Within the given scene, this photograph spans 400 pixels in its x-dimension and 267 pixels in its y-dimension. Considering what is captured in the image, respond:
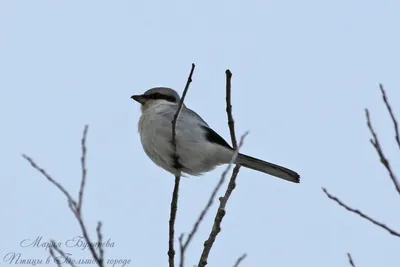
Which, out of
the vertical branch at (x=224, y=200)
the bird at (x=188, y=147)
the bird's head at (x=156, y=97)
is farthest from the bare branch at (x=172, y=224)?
the bird's head at (x=156, y=97)

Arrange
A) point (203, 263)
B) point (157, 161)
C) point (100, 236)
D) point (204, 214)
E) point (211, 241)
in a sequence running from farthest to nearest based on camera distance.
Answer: point (157, 161) < point (211, 241) < point (203, 263) < point (204, 214) < point (100, 236)

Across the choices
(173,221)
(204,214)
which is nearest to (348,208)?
(204,214)

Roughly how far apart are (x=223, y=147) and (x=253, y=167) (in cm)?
30

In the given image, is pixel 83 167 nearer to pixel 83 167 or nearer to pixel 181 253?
pixel 83 167

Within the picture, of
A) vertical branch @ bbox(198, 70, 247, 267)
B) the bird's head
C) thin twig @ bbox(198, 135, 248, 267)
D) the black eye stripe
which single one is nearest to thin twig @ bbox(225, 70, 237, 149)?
vertical branch @ bbox(198, 70, 247, 267)

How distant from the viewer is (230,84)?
3490 millimetres

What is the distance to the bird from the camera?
4.89 meters

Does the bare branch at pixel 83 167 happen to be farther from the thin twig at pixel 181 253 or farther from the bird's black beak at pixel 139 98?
the bird's black beak at pixel 139 98

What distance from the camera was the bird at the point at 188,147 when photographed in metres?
4.89

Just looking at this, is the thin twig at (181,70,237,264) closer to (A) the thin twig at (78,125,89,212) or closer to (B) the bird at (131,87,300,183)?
(A) the thin twig at (78,125,89,212)

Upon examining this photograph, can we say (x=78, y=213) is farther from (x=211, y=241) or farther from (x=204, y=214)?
(x=211, y=241)

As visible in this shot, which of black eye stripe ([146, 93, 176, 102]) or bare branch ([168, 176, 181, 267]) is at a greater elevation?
black eye stripe ([146, 93, 176, 102])

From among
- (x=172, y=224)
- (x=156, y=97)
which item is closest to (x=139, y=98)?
(x=156, y=97)

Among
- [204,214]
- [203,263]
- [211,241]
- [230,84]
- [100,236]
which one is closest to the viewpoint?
[100,236]
